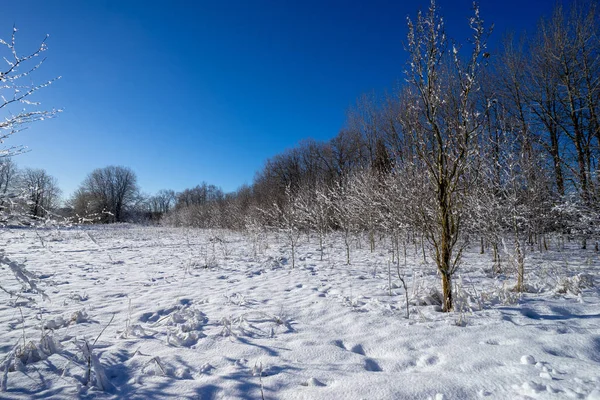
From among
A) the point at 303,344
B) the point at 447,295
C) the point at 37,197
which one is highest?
the point at 37,197

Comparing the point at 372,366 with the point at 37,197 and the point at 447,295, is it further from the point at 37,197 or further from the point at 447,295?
the point at 37,197

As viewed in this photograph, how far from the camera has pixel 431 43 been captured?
12.0ft

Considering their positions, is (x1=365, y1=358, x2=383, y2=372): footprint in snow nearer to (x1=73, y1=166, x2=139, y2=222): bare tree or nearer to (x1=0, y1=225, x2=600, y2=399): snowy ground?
(x1=0, y1=225, x2=600, y2=399): snowy ground

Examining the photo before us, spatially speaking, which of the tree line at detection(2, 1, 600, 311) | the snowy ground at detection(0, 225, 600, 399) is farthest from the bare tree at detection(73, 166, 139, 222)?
the snowy ground at detection(0, 225, 600, 399)

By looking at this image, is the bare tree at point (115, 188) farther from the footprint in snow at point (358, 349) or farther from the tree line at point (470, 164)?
the footprint in snow at point (358, 349)

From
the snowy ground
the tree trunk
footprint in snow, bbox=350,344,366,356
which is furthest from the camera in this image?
the tree trunk

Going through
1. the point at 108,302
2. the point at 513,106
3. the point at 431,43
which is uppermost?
the point at 513,106

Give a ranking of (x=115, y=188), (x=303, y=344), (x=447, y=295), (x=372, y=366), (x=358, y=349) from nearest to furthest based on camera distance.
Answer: (x=372, y=366), (x=358, y=349), (x=303, y=344), (x=447, y=295), (x=115, y=188)

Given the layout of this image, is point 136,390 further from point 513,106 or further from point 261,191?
point 261,191

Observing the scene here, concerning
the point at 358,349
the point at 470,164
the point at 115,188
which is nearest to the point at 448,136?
the point at 470,164

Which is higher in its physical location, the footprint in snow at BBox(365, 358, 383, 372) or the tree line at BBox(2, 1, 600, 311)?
the tree line at BBox(2, 1, 600, 311)

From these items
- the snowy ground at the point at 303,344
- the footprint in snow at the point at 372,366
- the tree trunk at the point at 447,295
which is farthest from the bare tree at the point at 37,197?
the tree trunk at the point at 447,295

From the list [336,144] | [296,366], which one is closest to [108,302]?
[296,366]

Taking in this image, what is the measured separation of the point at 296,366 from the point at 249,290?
124 inches
